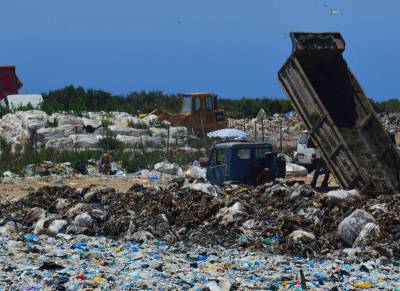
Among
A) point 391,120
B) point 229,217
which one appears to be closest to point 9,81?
point 391,120

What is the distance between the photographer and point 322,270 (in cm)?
1004

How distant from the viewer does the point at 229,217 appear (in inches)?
498

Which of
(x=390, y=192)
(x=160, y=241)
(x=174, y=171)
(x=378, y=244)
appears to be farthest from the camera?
(x=174, y=171)

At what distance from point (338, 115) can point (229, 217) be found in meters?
4.40

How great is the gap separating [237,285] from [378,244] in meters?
2.75

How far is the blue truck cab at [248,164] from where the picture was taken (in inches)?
652

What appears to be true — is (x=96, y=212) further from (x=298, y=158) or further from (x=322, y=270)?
(x=298, y=158)

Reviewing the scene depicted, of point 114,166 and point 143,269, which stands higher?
point 114,166

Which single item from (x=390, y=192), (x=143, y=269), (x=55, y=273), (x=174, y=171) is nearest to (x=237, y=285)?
(x=143, y=269)

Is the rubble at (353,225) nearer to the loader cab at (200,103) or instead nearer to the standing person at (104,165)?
the standing person at (104,165)

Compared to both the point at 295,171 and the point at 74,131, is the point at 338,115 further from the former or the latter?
the point at 74,131

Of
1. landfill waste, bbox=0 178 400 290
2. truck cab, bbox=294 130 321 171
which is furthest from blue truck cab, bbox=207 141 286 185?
truck cab, bbox=294 130 321 171

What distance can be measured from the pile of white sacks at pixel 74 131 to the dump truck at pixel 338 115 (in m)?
10.6

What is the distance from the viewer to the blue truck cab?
16.6 metres
